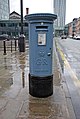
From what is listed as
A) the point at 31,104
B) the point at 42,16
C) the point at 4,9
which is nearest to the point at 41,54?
the point at 42,16

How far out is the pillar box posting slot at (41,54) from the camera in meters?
5.54

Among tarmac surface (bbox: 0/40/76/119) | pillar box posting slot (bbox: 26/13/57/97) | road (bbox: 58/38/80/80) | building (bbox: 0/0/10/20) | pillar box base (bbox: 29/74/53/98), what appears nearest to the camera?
tarmac surface (bbox: 0/40/76/119)

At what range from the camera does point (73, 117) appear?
456 centimetres

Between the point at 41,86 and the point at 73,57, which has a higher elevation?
the point at 41,86

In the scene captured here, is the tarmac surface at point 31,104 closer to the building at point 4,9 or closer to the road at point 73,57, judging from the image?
the road at point 73,57

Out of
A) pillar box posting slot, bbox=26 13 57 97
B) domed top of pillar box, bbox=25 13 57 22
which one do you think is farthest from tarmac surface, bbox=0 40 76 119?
domed top of pillar box, bbox=25 13 57 22

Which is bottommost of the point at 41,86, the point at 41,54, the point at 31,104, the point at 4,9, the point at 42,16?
the point at 31,104

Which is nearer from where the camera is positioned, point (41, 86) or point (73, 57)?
point (41, 86)

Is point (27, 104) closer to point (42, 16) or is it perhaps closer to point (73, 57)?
point (42, 16)

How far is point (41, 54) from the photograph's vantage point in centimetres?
561

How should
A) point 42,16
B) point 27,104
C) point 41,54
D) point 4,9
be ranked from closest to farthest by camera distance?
point 27,104 → point 42,16 → point 41,54 → point 4,9

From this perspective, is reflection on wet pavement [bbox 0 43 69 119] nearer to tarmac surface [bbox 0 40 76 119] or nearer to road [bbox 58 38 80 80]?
tarmac surface [bbox 0 40 76 119]

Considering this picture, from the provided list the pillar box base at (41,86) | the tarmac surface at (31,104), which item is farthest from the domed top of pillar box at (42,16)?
the tarmac surface at (31,104)

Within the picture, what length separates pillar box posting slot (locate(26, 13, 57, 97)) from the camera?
554cm
